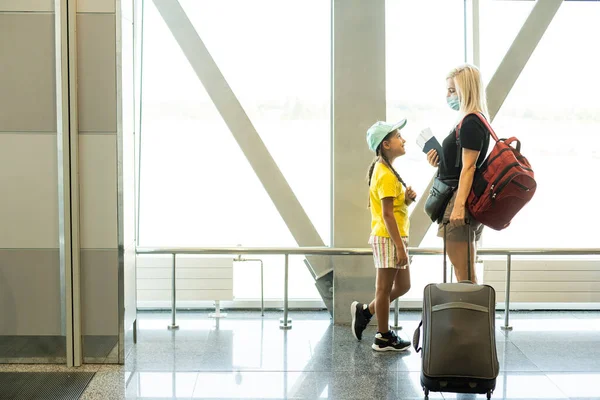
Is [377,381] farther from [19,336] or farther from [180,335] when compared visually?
[19,336]

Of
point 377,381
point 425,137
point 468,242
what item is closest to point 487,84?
point 425,137

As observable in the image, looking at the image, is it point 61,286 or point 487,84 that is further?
point 487,84

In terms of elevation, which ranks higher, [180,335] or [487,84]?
[487,84]

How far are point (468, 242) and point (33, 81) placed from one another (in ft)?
10.3

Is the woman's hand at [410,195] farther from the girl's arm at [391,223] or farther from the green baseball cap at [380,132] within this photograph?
the green baseball cap at [380,132]

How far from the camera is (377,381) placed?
509 centimetres

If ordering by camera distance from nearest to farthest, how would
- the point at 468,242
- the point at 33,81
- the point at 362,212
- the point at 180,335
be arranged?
the point at 468,242
the point at 33,81
the point at 180,335
the point at 362,212

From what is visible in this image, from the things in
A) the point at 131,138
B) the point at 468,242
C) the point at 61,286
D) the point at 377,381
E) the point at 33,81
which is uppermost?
the point at 33,81

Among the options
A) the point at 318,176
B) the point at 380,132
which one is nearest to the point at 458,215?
the point at 380,132

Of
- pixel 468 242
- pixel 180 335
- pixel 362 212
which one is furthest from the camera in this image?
pixel 362 212

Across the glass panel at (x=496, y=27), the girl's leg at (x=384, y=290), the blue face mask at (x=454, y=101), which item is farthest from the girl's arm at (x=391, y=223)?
the glass panel at (x=496, y=27)

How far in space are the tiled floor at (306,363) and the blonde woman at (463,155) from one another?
893mm

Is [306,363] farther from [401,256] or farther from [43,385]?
[43,385]

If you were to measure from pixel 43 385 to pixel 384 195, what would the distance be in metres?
2.61
